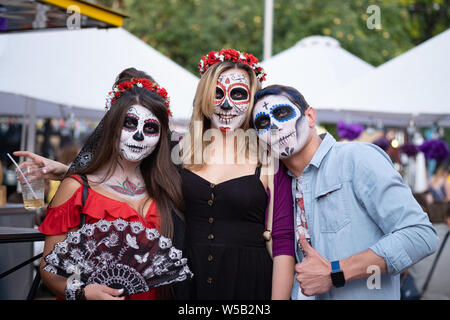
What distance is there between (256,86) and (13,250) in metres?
2.35

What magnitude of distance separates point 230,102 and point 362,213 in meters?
1.04

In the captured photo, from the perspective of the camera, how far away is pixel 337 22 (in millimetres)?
13578

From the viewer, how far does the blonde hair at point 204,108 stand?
10.2 feet

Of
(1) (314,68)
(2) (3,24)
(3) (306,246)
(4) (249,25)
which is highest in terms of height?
(4) (249,25)

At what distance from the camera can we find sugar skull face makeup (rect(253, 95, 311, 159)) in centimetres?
270

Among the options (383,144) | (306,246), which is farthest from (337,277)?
(383,144)

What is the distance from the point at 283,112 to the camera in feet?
8.95

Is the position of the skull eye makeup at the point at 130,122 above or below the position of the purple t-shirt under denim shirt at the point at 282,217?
above

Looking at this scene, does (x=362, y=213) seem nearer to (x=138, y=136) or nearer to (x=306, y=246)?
(x=306, y=246)

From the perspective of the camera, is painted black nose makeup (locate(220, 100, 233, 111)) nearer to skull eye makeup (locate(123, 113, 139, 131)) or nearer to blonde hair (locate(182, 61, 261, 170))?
blonde hair (locate(182, 61, 261, 170))

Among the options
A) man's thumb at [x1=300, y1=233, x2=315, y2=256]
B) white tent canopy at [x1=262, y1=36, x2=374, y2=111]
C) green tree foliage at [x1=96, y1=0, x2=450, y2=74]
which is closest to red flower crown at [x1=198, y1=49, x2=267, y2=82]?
man's thumb at [x1=300, y1=233, x2=315, y2=256]

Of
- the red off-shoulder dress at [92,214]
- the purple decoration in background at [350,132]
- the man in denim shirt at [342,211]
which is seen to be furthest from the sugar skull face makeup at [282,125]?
the purple decoration in background at [350,132]

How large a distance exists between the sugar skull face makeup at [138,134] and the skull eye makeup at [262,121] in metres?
0.58

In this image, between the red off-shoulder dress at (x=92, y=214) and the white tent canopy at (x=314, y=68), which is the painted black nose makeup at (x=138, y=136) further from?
the white tent canopy at (x=314, y=68)
